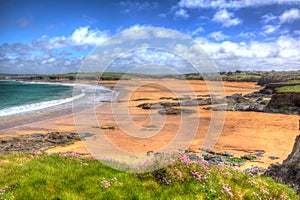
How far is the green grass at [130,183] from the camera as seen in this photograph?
301 inches

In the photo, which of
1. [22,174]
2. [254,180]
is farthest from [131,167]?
[254,180]

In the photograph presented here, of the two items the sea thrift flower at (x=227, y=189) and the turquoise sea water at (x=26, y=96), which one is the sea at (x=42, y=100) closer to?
the turquoise sea water at (x=26, y=96)

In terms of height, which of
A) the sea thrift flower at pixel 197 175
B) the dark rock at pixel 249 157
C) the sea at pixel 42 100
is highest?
the sea thrift flower at pixel 197 175

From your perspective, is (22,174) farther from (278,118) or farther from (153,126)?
(278,118)

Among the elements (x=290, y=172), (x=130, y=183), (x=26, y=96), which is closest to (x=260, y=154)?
(x=290, y=172)

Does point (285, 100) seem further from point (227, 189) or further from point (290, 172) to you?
point (227, 189)

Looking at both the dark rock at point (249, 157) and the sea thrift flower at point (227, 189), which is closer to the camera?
the sea thrift flower at point (227, 189)

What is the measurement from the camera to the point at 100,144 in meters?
24.1

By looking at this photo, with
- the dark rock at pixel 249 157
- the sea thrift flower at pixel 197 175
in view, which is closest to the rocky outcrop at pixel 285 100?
the dark rock at pixel 249 157

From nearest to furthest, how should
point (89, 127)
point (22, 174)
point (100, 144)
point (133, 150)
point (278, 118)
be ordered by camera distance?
point (22, 174) < point (133, 150) < point (100, 144) < point (89, 127) < point (278, 118)

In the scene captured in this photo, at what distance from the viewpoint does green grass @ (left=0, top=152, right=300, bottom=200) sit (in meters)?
7.65

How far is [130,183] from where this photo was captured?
8266 mm

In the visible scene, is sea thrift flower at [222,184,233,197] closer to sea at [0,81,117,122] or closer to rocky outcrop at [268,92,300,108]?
rocky outcrop at [268,92,300,108]

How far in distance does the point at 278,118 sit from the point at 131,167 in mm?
35361
